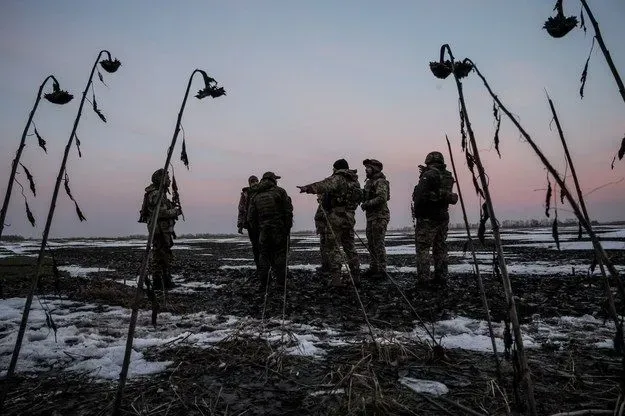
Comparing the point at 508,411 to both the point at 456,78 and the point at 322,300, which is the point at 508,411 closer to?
the point at 456,78

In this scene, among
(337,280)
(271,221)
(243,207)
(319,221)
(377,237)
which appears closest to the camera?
(337,280)

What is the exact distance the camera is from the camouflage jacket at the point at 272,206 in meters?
7.41

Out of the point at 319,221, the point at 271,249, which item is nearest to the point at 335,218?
the point at 319,221

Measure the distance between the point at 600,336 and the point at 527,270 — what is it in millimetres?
5751

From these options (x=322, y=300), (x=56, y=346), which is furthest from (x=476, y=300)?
(x=56, y=346)

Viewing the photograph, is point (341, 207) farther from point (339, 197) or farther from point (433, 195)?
point (433, 195)

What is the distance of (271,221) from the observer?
7.39 metres

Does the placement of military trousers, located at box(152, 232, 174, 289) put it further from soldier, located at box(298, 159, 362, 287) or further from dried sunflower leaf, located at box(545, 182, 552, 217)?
dried sunflower leaf, located at box(545, 182, 552, 217)

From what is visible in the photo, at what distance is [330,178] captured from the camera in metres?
7.63

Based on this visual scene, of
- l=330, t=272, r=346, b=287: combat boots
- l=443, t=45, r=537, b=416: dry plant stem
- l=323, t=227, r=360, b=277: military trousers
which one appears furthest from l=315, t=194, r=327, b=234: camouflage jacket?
l=443, t=45, r=537, b=416: dry plant stem

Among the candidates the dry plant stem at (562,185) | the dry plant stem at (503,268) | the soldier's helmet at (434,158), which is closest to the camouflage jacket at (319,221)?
the soldier's helmet at (434,158)

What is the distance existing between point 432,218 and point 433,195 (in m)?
0.47

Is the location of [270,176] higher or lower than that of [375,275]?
higher

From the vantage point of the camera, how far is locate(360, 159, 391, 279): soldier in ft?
29.5
